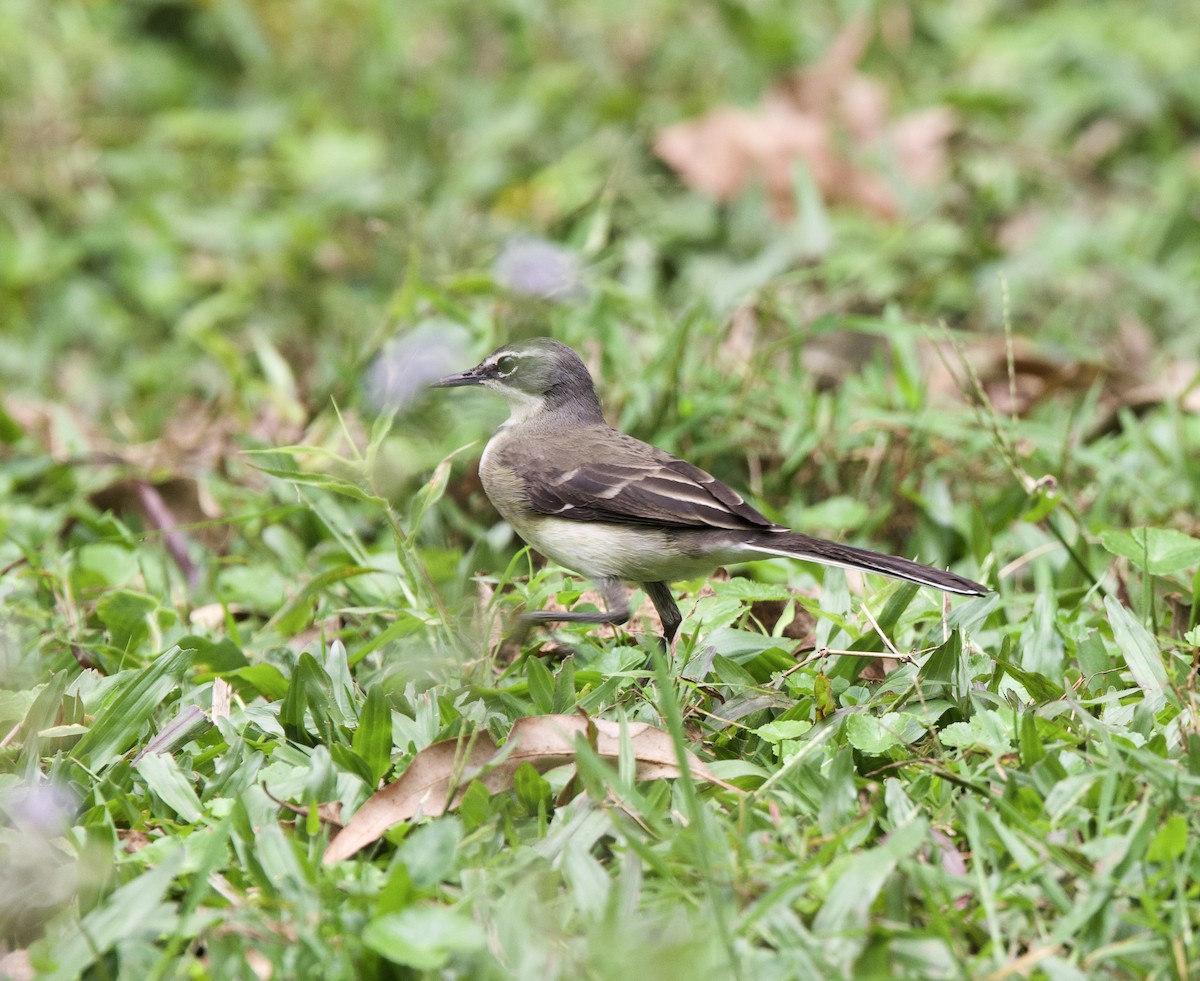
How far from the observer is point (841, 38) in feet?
30.6

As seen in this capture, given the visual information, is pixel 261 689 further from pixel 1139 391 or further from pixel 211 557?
pixel 1139 391

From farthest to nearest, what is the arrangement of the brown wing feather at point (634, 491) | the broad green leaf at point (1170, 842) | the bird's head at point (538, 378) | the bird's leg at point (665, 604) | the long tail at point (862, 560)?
the bird's head at point (538, 378) → the bird's leg at point (665, 604) → the brown wing feather at point (634, 491) → the long tail at point (862, 560) → the broad green leaf at point (1170, 842)

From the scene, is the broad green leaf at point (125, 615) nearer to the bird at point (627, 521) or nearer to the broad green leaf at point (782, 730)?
the bird at point (627, 521)

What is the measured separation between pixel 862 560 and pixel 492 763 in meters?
1.15

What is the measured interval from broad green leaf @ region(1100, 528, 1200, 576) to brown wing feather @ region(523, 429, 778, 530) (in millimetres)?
1057

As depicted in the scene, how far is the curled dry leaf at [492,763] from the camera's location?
3.29 meters

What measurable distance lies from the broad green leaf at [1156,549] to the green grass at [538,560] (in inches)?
0.7

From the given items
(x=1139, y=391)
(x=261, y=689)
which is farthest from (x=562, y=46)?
(x=261, y=689)

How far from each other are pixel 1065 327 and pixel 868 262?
1.08 metres

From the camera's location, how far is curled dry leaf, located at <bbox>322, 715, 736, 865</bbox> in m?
3.29

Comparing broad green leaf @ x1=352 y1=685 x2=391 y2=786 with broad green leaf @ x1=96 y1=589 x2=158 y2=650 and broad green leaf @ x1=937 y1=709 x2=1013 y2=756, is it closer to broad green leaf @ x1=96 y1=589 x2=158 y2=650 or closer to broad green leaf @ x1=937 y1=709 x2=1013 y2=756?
broad green leaf @ x1=96 y1=589 x2=158 y2=650

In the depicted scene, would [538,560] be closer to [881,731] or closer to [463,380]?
[463,380]

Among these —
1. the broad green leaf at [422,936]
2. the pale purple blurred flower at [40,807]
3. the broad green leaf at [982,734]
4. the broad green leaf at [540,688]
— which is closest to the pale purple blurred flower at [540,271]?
the broad green leaf at [540,688]

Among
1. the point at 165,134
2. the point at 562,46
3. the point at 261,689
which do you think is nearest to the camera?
the point at 261,689
